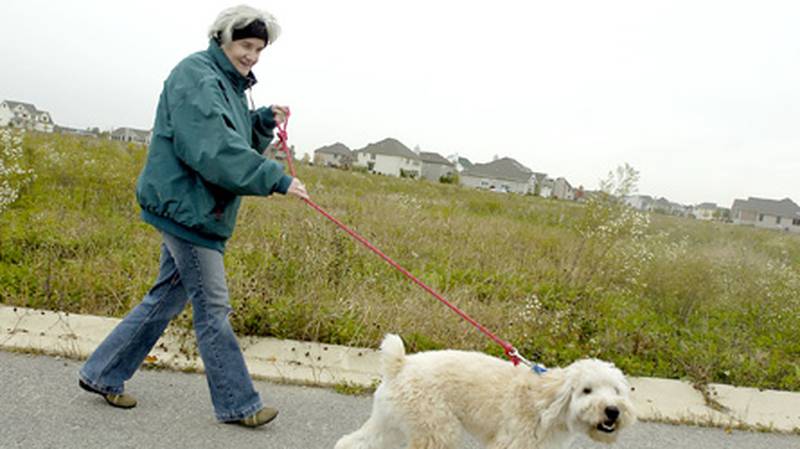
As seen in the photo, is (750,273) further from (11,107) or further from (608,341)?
(11,107)

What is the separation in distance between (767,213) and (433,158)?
4881cm

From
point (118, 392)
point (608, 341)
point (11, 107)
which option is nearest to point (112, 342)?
point (118, 392)

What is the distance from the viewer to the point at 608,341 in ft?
16.4

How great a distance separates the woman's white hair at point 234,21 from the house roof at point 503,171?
7178cm

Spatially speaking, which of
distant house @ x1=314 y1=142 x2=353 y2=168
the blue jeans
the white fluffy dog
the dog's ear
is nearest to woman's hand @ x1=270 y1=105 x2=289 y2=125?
the blue jeans

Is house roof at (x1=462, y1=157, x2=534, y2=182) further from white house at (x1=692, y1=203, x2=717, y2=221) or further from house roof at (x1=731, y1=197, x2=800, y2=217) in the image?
house roof at (x1=731, y1=197, x2=800, y2=217)

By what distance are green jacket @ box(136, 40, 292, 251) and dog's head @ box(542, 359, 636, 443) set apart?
1750 millimetres

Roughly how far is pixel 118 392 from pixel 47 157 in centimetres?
920

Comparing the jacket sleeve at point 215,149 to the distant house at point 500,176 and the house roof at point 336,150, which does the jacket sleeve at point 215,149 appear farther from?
the house roof at point 336,150

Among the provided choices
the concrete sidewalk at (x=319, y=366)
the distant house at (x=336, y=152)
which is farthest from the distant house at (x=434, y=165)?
the concrete sidewalk at (x=319, y=366)

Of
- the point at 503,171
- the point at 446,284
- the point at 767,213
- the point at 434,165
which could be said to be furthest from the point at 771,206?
the point at 446,284

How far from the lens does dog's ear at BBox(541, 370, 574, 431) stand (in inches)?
99.9

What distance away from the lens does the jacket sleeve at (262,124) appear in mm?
3512

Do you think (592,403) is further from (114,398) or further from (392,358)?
(114,398)
